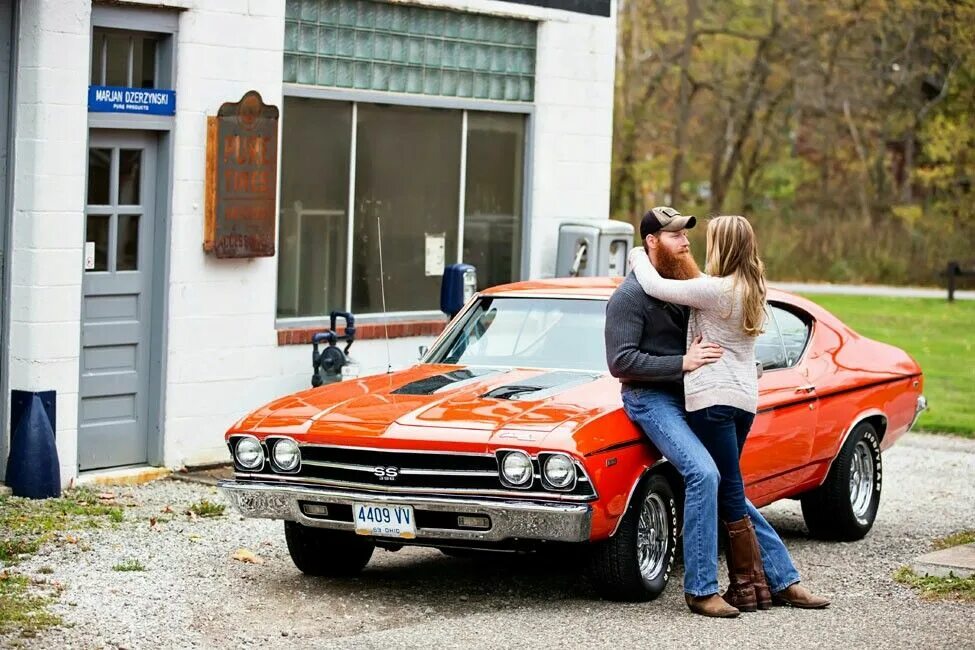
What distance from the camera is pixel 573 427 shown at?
725cm

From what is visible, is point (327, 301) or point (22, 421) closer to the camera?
point (22, 421)

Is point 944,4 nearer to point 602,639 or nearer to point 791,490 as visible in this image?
point 791,490

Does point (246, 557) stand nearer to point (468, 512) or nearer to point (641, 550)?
point (468, 512)

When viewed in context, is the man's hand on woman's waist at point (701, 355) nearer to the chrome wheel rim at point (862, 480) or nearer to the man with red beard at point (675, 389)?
the man with red beard at point (675, 389)

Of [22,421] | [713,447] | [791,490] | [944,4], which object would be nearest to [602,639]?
[713,447]

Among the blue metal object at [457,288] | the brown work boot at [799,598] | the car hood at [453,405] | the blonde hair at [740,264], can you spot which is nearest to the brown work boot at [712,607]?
the brown work boot at [799,598]

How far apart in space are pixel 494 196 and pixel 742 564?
21.8ft

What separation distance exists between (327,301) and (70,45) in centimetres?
302

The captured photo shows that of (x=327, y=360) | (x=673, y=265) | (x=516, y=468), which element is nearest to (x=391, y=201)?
(x=327, y=360)

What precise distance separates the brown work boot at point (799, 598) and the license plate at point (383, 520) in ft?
5.76

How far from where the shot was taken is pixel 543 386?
800 cm

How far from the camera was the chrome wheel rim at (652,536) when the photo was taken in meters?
7.64

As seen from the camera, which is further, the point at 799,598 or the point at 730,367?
the point at 799,598

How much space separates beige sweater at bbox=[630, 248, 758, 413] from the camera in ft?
24.4
